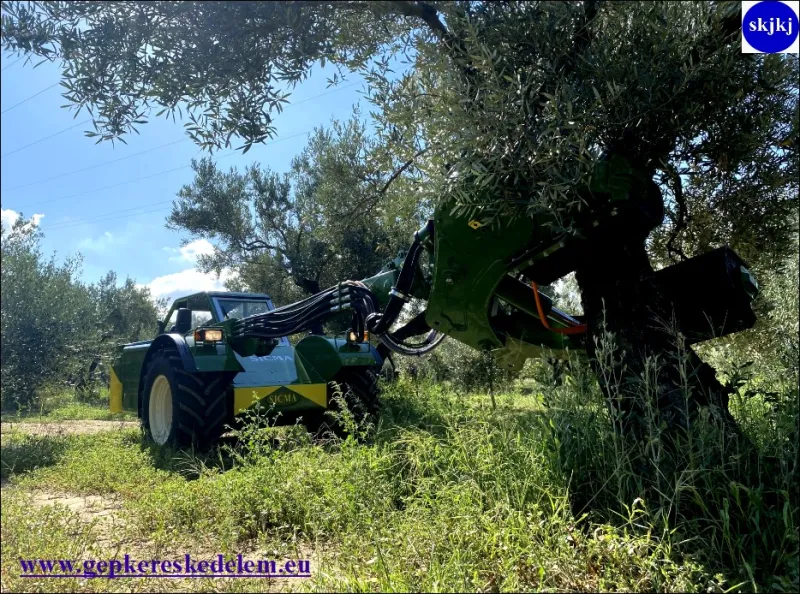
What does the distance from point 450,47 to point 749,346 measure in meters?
4.34

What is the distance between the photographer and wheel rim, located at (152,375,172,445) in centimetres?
660

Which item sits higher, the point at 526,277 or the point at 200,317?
the point at 200,317

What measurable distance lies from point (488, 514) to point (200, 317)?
5.24m

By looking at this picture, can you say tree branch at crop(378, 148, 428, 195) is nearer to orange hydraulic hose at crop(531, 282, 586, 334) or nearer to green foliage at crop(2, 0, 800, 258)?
green foliage at crop(2, 0, 800, 258)

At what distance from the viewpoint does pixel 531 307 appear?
414cm

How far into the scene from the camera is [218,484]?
3795 mm

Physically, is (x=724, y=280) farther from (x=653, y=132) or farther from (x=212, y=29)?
(x=212, y=29)

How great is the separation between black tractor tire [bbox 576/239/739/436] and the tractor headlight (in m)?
3.90

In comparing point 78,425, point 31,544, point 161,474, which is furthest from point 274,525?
point 78,425

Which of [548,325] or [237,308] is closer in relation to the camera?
[548,325]

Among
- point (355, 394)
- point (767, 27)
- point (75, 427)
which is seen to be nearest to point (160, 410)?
point (75, 427)

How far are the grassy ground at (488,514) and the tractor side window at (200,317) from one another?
3082 millimetres

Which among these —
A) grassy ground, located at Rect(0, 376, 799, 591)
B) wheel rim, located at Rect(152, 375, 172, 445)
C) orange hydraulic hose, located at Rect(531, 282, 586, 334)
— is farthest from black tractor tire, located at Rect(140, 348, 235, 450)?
orange hydraulic hose, located at Rect(531, 282, 586, 334)

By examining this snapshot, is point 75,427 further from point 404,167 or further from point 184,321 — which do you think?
point 404,167
